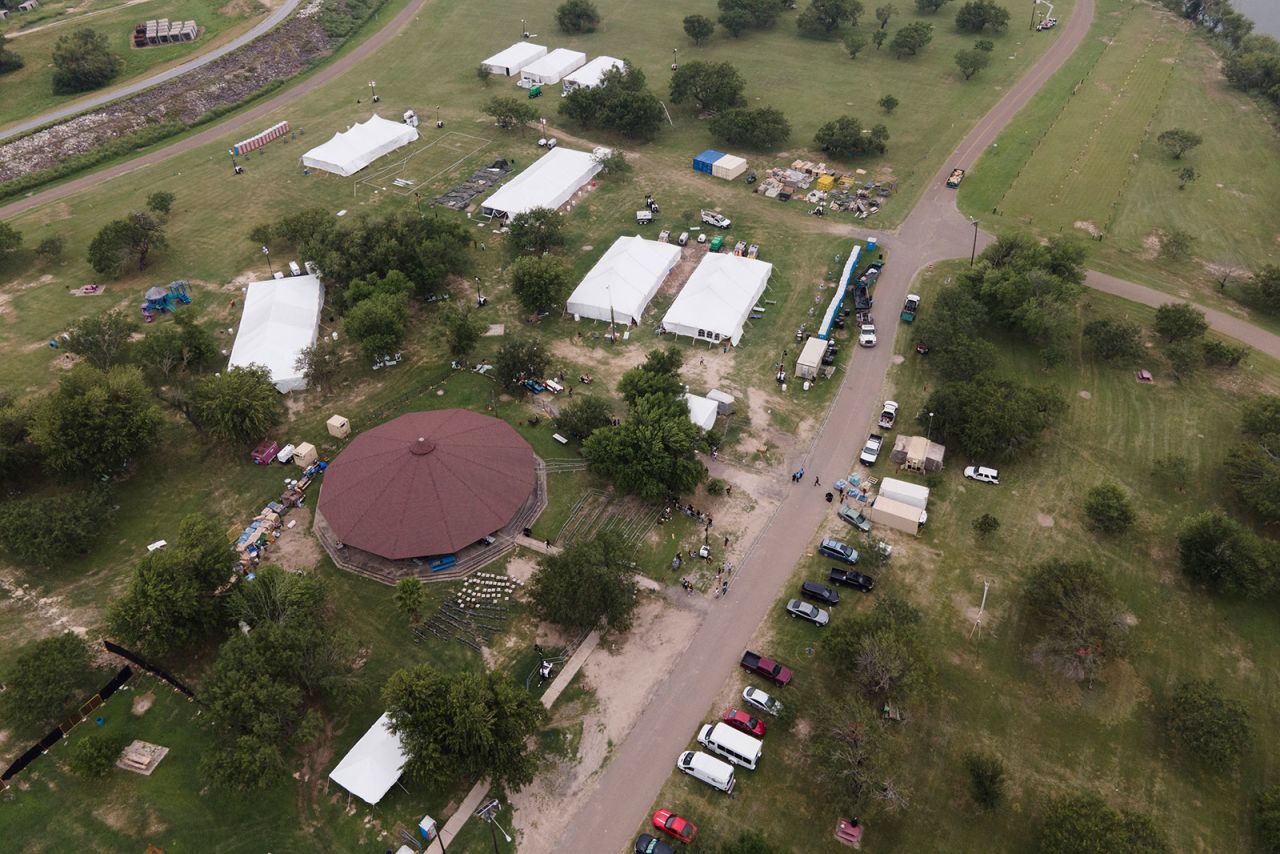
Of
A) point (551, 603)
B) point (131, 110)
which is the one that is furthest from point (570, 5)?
point (551, 603)

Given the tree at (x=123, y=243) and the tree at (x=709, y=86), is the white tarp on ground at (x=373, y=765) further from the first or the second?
the tree at (x=709, y=86)

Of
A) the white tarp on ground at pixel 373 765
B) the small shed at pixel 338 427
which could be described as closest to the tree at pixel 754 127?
the small shed at pixel 338 427

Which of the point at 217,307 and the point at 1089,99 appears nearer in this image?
the point at 217,307

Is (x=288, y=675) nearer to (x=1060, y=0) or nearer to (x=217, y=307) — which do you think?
(x=217, y=307)

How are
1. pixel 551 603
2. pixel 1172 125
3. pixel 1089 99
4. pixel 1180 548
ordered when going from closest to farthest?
1. pixel 551 603
2. pixel 1180 548
3. pixel 1172 125
4. pixel 1089 99

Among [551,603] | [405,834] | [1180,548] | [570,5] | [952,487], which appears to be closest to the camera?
[405,834]

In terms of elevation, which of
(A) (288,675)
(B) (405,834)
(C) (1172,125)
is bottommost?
(B) (405,834)
